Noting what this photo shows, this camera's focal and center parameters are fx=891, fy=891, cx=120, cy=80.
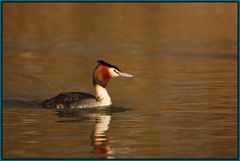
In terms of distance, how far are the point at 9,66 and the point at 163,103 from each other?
772 centimetres

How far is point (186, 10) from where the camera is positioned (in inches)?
1674

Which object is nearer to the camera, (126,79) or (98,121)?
(98,121)

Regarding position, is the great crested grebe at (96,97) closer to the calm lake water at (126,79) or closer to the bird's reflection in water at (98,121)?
the bird's reflection in water at (98,121)

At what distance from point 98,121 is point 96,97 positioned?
68.6 inches

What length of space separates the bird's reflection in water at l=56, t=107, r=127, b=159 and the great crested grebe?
0.17 metres

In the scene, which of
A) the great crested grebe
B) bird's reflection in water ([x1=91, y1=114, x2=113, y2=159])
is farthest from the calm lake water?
the great crested grebe

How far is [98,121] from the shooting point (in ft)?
55.4

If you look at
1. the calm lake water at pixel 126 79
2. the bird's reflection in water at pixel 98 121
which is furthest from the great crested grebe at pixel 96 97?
the calm lake water at pixel 126 79

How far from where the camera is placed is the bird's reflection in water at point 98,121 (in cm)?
1376

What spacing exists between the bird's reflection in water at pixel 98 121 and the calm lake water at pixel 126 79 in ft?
0.06

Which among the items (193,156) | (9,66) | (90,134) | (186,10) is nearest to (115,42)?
(9,66)

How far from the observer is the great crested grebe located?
18.4 metres

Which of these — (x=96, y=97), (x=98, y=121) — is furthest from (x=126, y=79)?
(x=98, y=121)

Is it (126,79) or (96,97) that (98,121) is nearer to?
(96,97)
